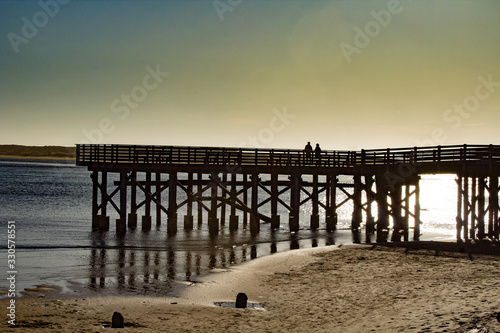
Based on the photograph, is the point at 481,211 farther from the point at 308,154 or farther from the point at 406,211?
the point at 308,154

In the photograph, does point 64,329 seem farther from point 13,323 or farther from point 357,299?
point 357,299

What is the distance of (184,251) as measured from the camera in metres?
25.4

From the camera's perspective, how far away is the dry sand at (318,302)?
41.8ft

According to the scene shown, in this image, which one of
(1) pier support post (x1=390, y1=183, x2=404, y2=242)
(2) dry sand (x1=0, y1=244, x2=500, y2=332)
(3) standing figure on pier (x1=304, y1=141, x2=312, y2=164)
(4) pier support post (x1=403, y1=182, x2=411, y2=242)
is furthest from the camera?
(3) standing figure on pier (x1=304, y1=141, x2=312, y2=164)

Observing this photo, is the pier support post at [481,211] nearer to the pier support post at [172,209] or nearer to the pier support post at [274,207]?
the pier support post at [274,207]

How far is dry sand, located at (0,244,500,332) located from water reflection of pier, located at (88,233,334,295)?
1.12 m

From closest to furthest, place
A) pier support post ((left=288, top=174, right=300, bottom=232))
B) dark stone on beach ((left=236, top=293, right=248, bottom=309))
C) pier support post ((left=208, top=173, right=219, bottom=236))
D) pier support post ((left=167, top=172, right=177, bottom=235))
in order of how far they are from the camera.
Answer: dark stone on beach ((left=236, top=293, right=248, bottom=309)), pier support post ((left=208, top=173, right=219, bottom=236)), pier support post ((left=167, top=172, right=177, bottom=235)), pier support post ((left=288, top=174, right=300, bottom=232))

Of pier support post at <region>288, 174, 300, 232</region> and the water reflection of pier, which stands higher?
pier support post at <region>288, 174, 300, 232</region>

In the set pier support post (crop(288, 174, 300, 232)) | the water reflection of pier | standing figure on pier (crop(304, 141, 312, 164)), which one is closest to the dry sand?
the water reflection of pier

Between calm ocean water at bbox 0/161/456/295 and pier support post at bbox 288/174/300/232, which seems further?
pier support post at bbox 288/174/300/232

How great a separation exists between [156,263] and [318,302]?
8573 millimetres

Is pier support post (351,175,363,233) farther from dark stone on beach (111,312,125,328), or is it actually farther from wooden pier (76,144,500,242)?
dark stone on beach (111,312,125,328)

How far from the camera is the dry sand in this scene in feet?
41.8

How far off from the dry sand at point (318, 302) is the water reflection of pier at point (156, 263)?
1.12 m
